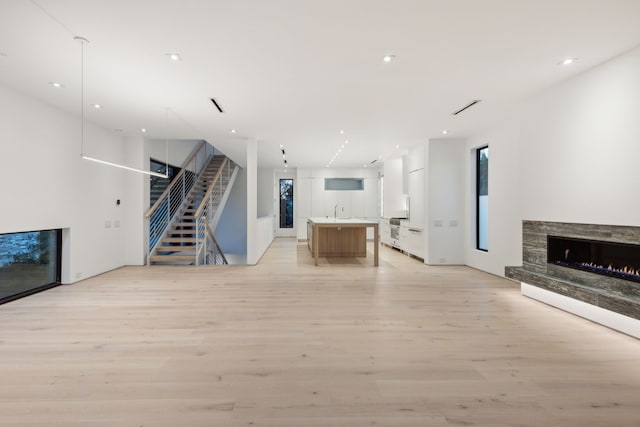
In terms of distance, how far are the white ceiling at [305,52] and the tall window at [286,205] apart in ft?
26.6

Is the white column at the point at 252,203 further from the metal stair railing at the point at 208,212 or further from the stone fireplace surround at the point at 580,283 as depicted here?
the stone fireplace surround at the point at 580,283

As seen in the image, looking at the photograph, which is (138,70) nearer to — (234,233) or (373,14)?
(373,14)

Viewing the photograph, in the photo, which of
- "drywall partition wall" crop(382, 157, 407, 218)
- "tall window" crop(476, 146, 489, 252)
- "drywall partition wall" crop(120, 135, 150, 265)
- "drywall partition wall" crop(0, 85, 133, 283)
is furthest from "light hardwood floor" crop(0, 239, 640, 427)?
"drywall partition wall" crop(382, 157, 407, 218)

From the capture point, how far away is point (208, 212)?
890cm

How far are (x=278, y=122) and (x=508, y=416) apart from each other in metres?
5.41

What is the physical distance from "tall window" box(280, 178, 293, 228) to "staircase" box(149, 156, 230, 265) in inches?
114

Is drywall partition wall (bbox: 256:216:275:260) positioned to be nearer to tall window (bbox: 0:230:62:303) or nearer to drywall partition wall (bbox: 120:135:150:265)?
drywall partition wall (bbox: 120:135:150:265)

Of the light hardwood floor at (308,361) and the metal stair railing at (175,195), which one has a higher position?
the metal stair railing at (175,195)

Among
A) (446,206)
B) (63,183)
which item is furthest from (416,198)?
(63,183)

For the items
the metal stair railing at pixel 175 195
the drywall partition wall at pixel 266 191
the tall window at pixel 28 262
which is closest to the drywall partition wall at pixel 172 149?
the metal stair railing at pixel 175 195

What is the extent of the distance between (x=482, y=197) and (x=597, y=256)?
10.3 feet

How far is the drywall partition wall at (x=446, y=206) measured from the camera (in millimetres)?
7270

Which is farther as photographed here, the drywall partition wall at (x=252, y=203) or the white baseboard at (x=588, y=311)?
the drywall partition wall at (x=252, y=203)

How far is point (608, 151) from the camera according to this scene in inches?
140
